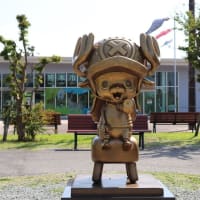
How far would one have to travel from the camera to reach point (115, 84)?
5.54 meters

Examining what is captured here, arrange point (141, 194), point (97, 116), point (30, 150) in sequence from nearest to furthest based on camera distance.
Result: point (141, 194) < point (97, 116) < point (30, 150)

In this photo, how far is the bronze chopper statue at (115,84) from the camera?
5.50 m

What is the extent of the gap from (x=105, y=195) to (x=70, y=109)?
117 feet

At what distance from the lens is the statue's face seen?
→ 551 cm

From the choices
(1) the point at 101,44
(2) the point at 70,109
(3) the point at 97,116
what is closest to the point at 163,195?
(3) the point at 97,116

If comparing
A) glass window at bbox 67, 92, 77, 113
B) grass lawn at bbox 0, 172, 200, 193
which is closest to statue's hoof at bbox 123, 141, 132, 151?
grass lawn at bbox 0, 172, 200, 193

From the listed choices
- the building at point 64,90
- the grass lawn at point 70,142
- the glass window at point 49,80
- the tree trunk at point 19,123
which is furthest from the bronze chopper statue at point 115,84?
the glass window at point 49,80

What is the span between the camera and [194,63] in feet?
56.8

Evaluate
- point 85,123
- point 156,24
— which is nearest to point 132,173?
point 85,123

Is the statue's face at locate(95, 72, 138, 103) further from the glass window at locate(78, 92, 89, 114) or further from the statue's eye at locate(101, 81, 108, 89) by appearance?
the glass window at locate(78, 92, 89, 114)

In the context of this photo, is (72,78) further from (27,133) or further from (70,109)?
(27,133)

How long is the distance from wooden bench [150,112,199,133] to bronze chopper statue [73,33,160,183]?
55.7 ft

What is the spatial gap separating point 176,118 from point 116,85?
18.0 metres

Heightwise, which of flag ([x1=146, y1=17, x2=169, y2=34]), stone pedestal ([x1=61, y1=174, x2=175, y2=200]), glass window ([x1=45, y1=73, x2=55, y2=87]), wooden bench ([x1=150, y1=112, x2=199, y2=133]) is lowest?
stone pedestal ([x1=61, y1=174, x2=175, y2=200])
